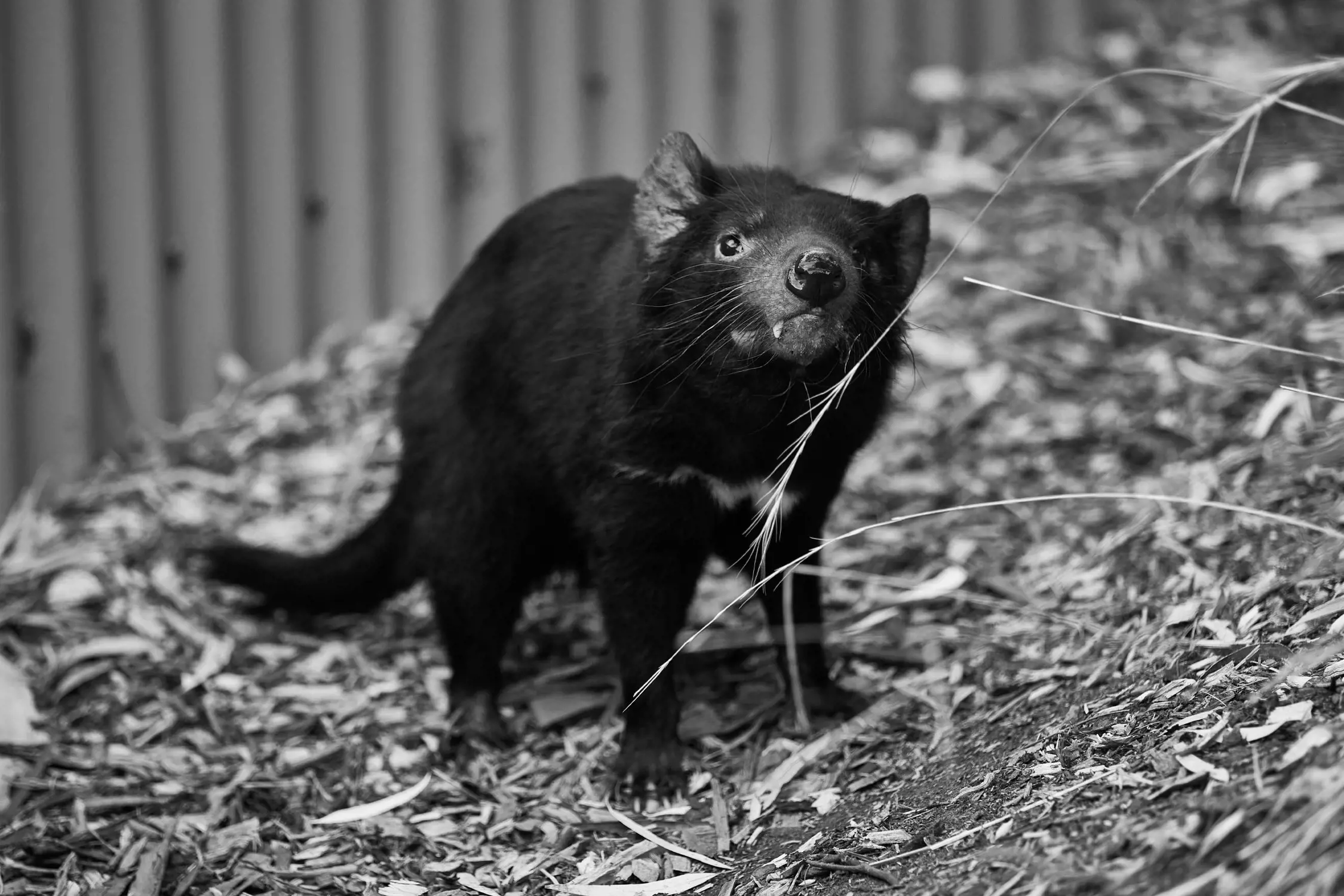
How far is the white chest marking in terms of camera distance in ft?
10.3

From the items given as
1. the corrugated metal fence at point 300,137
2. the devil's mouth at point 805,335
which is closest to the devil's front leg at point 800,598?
the devil's mouth at point 805,335

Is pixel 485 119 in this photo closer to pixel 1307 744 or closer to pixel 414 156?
pixel 414 156

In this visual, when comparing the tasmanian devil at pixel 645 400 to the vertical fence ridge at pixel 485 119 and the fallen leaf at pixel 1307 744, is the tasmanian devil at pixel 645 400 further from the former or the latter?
the vertical fence ridge at pixel 485 119

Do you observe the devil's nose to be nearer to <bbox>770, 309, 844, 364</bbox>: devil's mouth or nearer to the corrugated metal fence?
<bbox>770, 309, 844, 364</bbox>: devil's mouth

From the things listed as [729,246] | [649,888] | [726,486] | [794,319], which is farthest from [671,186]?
[649,888]

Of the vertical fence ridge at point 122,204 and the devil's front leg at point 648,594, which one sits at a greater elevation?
the vertical fence ridge at point 122,204

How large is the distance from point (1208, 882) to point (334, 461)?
3.77m

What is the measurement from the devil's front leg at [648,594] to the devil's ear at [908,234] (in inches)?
26.7

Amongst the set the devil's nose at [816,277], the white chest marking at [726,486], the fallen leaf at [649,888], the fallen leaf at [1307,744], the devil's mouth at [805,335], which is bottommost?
the fallen leaf at [649,888]

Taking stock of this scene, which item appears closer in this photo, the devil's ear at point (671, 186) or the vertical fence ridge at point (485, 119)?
the devil's ear at point (671, 186)

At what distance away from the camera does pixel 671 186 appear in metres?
3.11

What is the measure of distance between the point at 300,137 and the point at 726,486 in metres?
2.88

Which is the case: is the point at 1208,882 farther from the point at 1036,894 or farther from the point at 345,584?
the point at 345,584

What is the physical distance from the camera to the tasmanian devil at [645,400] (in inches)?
117
